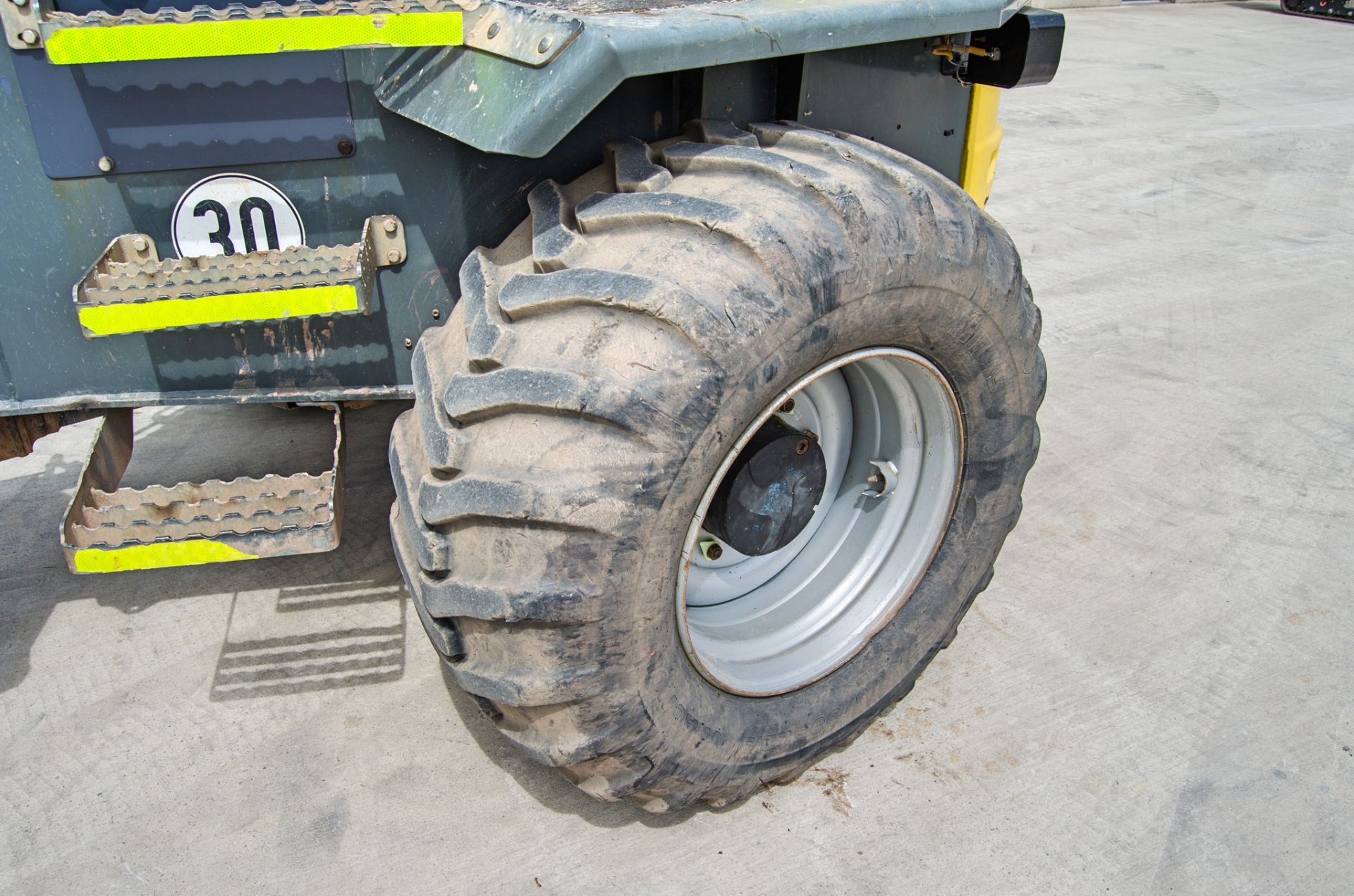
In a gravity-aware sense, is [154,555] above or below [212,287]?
below

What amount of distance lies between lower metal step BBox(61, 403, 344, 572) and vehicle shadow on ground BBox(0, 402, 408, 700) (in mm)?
709

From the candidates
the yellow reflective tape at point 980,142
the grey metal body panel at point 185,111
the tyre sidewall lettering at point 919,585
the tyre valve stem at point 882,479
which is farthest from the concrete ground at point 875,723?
the grey metal body panel at point 185,111

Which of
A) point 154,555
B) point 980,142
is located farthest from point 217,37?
point 980,142

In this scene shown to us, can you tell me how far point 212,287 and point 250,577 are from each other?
1.45 m

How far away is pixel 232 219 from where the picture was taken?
2105mm

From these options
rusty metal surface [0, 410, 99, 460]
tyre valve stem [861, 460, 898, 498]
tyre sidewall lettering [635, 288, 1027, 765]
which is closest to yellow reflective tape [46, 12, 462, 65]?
tyre sidewall lettering [635, 288, 1027, 765]

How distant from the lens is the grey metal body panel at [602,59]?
1750mm

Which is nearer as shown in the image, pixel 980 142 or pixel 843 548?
pixel 843 548

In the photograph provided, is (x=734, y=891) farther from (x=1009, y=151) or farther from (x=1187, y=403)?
(x=1009, y=151)

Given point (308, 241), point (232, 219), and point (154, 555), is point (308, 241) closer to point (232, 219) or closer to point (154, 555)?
point (232, 219)

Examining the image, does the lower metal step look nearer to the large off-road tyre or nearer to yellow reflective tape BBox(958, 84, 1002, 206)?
the large off-road tyre

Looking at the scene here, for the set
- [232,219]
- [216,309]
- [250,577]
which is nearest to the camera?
[216,309]

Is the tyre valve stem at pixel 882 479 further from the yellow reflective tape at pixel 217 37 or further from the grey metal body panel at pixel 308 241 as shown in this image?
the yellow reflective tape at pixel 217 37

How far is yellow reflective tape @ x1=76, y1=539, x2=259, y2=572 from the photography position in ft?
6.99
